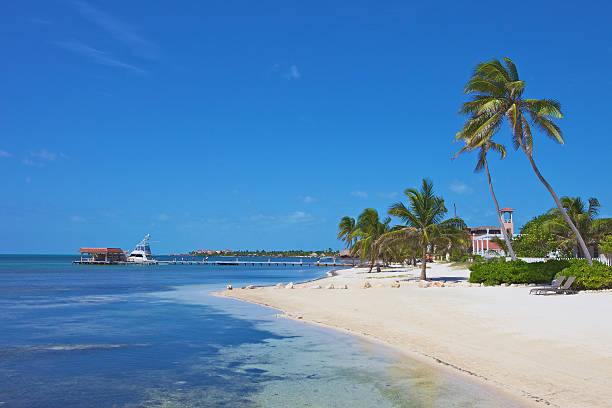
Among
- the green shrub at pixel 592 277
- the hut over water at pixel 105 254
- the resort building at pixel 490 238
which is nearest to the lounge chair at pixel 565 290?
the green shrub at pixel 592 277

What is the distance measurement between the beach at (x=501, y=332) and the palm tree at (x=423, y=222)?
24.4 feet

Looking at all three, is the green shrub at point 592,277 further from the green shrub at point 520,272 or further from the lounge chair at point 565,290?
the green shrub at point 520,272

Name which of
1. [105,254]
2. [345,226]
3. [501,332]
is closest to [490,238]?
[345,226]

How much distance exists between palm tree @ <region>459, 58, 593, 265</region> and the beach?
799 centimetres

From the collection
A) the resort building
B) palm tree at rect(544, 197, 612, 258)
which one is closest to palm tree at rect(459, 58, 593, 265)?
palm tree at rect(544, 197, 612, 258)

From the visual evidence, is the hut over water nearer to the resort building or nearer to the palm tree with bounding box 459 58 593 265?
the resort building

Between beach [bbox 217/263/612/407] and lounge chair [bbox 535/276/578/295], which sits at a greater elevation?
lounge chair [bbox 535/276/578/295]

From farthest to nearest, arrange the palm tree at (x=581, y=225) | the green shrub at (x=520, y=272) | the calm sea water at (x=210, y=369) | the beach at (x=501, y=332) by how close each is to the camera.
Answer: the palm tree at (x=581, y=225), the green shrub at (x=520, y=272), the calm sea water at (x=210, y=369), the beach at (x=501, y=332)

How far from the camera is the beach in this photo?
7660 mm

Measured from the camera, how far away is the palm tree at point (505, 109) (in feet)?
81.3

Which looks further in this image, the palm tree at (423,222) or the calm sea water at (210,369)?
the palm tree at (423,222)

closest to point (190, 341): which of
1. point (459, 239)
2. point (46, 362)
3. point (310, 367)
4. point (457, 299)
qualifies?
point (46, 362)

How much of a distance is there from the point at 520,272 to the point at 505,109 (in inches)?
348

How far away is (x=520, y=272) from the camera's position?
2362cm
